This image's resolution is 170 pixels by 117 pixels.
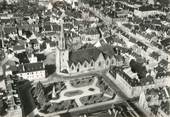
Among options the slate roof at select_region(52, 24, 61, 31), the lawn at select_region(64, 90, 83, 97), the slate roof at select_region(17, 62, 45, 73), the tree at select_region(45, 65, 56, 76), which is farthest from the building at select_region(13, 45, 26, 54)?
the lawn at select_region(64, 90, 83, 97)

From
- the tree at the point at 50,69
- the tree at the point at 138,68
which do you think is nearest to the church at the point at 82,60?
the tree at the point at 50,69

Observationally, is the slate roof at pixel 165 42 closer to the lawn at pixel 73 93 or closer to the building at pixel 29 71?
the lawn at pixel 73 93

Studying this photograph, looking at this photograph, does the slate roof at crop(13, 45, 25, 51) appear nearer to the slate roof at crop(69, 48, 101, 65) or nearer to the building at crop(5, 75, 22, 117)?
the slate roof at crop(69, 48, 101, 65)

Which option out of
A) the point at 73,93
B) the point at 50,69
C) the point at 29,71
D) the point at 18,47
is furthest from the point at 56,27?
the point at 73,93

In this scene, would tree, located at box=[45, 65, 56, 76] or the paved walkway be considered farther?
tree, located at box=[45, 65, 56, 76]

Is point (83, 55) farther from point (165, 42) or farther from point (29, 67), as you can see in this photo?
point (165, 42)

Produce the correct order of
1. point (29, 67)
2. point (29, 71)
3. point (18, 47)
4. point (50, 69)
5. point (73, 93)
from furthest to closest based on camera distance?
point (18, 47)
point (50, 69)
point (29, 67)
point (29, 71)
point (73, 93)
